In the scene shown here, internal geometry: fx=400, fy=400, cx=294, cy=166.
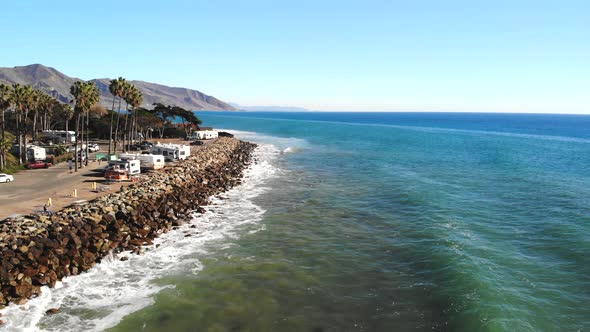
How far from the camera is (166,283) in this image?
70.5 feet

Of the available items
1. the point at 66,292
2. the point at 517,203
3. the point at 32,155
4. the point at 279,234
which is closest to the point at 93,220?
the point at 66,292

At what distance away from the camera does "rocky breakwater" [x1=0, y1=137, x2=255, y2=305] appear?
806 inches

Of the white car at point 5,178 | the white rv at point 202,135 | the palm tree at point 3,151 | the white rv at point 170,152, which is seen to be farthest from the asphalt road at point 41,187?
the white rv at point 202,135

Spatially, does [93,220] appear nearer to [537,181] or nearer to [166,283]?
[166,283]

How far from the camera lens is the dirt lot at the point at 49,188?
29.4 meters

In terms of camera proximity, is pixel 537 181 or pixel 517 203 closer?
pixel 517 203

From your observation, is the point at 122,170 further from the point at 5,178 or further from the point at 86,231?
the point at 86,231

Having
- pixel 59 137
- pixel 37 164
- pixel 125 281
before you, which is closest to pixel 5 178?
pixel 37 164

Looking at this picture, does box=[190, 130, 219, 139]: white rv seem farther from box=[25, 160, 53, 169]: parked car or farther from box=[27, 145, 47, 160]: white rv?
box=[25, 160, 53, 169]: parked car

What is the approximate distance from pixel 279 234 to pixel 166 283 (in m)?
10.2

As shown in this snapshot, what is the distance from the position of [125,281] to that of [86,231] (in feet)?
18.8

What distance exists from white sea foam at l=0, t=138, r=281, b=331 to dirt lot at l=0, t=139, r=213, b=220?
8.88 m

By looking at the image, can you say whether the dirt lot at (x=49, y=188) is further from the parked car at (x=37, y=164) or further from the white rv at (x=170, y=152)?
the white rv at (x=170, y=152)

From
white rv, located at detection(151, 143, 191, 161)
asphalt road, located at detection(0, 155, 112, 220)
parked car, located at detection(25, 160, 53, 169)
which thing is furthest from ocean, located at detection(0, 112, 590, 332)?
parked car, located at detection(25, 160, 53, 169)
